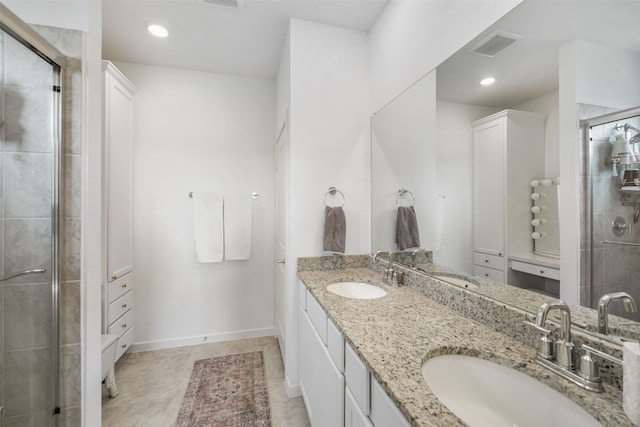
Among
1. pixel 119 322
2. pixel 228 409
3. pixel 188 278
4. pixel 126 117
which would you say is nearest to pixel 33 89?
pixel 126 117

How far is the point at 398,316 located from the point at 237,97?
2.56 meters

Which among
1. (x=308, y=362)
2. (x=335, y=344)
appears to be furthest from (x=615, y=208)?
(x=308, y=362)

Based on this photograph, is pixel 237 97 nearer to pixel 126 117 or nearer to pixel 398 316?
pixel 126 117

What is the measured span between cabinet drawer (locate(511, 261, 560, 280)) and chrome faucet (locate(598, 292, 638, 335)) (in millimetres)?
171

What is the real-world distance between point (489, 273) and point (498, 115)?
25.2 inches

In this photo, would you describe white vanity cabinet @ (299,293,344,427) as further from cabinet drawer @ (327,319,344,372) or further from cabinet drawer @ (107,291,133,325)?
cabinet drawer @ (107,291,133,325)

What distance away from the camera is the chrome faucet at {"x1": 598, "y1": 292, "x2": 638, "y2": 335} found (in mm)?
659

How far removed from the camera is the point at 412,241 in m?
1.63

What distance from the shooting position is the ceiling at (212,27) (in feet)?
5.83

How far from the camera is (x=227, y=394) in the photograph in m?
1.85

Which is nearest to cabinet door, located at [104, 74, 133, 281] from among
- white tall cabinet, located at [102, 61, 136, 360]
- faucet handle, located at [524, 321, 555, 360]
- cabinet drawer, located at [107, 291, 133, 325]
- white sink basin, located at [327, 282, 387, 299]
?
white tall cabinet, located at [102, 61, 136, 360]

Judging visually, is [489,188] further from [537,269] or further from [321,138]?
[321,138]

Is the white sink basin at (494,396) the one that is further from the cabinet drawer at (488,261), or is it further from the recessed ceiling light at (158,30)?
the recessed ceiling light at (158,30)

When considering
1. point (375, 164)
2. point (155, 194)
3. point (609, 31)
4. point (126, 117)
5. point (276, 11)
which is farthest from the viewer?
point (155, 194)
